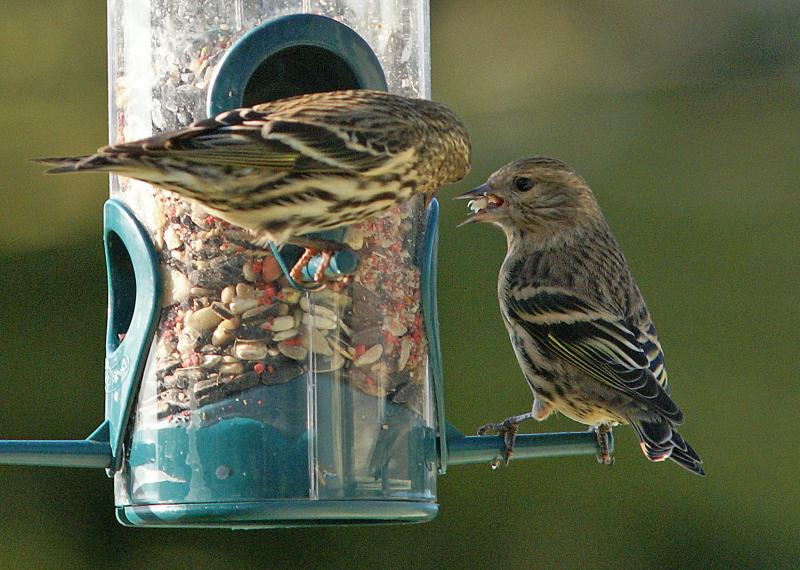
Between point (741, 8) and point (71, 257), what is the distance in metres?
6.02

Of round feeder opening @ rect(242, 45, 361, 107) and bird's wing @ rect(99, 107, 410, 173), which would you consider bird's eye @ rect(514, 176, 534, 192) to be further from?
bird's wing @ rect(99, 107, 410, 173)

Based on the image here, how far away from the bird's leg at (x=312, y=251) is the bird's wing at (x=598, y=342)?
1.62 meters

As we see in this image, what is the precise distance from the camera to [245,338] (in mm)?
6656

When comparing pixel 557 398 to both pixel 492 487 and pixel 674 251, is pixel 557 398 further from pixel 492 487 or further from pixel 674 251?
pixel 674 251

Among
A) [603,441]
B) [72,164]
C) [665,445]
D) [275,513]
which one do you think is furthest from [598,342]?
[72,164]

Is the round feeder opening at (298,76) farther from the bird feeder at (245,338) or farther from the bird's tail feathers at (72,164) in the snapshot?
the bird's tail feathers at (72,164)

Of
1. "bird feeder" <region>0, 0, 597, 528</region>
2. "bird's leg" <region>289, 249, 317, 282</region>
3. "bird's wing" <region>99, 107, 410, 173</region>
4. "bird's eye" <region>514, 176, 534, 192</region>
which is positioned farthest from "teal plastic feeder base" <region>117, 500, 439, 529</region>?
"bird's eye" <region>514, 176, 534, 192</region>

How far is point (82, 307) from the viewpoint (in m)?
9.77

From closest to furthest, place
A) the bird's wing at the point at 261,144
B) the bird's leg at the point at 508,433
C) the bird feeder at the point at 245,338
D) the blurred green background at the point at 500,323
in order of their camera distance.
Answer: the bird's wing at the point at 261,144
the bird feeder at the point at 245,338
the bird's leg at the point at 508,433
the blurred green background at the point at 500,323

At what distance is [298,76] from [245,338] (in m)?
1.16

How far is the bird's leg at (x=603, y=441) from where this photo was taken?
754cm

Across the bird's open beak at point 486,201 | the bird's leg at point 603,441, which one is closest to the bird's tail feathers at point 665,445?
the bird's leg at point 603,441

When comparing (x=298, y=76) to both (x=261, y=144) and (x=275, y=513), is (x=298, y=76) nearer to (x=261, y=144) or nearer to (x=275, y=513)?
(x=261, y=144)

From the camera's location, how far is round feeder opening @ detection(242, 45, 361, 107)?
22.9 feet
